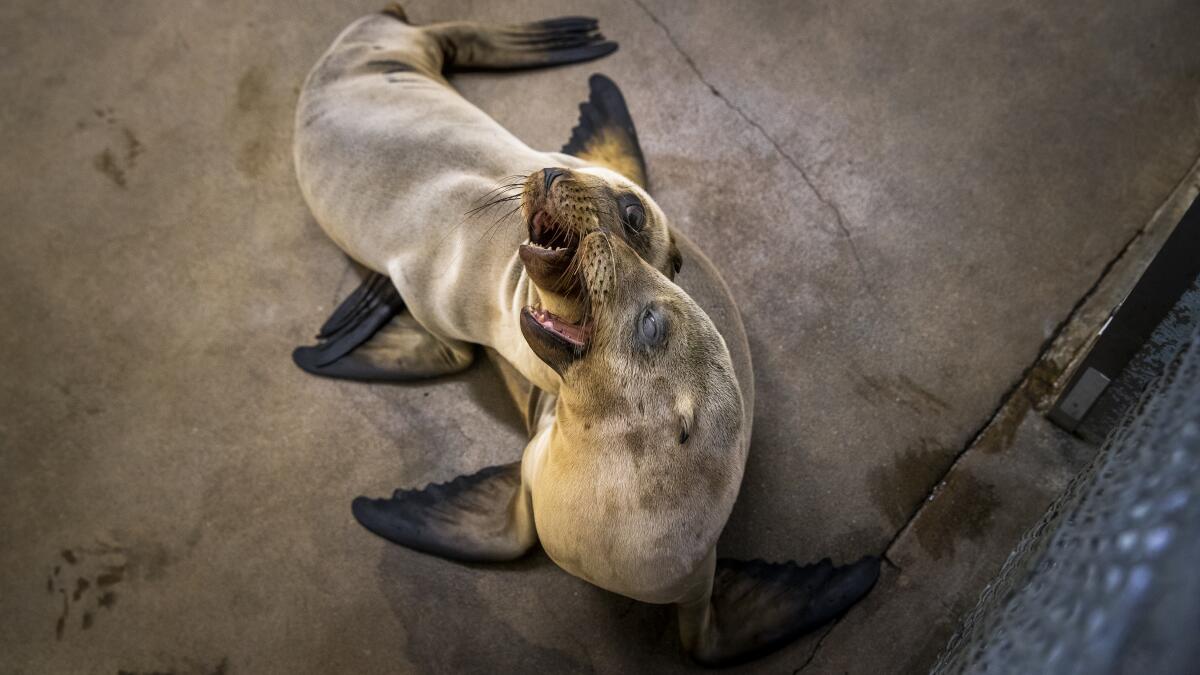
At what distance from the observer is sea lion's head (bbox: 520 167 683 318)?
1.91 metres

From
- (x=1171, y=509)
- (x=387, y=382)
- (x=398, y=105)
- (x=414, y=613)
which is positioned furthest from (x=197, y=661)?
(x=1171, y=509)

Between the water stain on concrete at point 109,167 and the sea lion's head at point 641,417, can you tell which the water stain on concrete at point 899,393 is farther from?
the water stain on concrete at point 109,167

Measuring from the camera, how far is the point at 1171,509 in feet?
1.84

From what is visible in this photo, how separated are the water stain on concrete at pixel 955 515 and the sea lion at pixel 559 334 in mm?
229

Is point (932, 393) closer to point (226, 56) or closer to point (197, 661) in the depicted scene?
point (197, 661)

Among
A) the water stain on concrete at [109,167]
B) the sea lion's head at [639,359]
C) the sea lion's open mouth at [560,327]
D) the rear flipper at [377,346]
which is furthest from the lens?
the water stain on concrete at [109,167]

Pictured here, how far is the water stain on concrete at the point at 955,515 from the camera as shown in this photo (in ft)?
8.36

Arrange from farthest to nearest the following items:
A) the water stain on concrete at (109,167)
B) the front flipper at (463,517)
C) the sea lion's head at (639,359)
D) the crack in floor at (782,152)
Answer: the water stain on concrete at (109,167) < the crack in floor at (782,152) < the front flipper at (463,517) < the sea lion's head at (639,359)

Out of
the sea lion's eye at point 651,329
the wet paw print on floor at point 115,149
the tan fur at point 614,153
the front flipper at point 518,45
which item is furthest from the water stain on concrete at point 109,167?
the sea lion's eye at point 651,329

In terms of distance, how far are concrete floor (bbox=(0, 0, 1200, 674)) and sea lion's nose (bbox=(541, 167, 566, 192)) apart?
1.03 meters

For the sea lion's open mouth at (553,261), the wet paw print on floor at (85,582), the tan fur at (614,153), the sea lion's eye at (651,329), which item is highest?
the sea lion's eye at (651,329)

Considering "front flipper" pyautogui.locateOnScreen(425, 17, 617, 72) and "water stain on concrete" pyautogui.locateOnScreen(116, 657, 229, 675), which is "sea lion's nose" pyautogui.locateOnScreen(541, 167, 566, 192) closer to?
"front flipper" pyautogui.locateOnScreen(425, 17, 617, 72)

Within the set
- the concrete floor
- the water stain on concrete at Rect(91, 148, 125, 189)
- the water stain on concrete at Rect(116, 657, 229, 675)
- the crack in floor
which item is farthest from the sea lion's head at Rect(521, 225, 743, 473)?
the water stain on concrete at Rect(91, 148, 125, 189)

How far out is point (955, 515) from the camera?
8.46 ft
